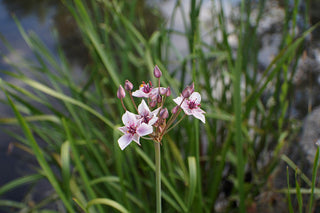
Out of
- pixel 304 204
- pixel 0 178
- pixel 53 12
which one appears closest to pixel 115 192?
pixel 304 204

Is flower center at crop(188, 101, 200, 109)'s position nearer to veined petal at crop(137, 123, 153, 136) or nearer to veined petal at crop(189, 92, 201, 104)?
veined petal at crop(189, 92, 201, 104)

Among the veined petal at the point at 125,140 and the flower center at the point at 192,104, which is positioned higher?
the flower center at the point at 192,104

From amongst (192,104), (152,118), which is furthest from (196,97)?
(152,118)

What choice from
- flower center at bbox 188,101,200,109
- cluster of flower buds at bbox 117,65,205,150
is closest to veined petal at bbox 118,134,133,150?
cluster of flower buds at bbox 117,65,205,150

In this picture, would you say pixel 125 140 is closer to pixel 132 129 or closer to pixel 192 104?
pixel 132 129

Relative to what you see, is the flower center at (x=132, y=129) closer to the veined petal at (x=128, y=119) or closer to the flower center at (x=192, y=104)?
the veined petal at (x=128, y=119)

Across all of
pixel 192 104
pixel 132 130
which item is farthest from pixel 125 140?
pixel 192 104

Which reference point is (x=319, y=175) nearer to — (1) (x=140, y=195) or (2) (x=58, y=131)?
(1) (x=140, y=195)

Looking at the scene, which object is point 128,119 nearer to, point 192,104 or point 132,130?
point 132,130

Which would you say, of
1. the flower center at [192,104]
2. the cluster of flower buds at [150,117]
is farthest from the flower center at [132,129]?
the flower center at [192,104]
